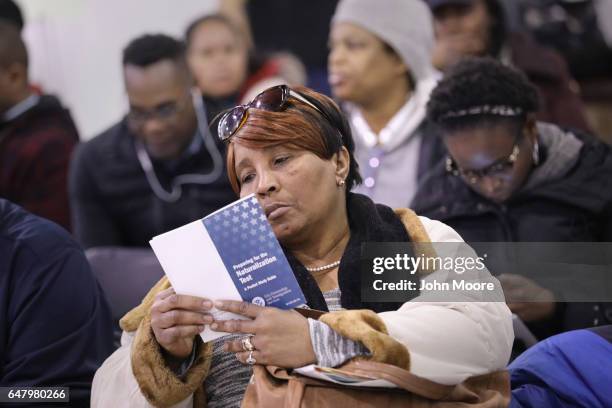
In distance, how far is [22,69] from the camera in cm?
442

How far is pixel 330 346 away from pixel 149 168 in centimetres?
228

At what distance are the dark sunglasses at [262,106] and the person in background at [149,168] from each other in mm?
1746

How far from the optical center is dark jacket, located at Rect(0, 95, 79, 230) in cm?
414

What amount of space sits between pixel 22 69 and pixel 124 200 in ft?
2.58

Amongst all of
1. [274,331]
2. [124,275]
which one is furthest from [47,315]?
[274,331]

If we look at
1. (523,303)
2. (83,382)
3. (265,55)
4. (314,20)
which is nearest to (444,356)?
(523,303)

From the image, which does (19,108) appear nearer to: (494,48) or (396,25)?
(396,25)

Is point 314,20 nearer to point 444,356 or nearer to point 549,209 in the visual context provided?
point 549,209

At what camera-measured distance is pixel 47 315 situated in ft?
8.30

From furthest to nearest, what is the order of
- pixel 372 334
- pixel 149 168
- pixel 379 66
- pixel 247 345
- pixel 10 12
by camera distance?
pixel 10 12 → pixel 149 168 → pixel 379 66 → pixel 247 345 → pixel 372 334

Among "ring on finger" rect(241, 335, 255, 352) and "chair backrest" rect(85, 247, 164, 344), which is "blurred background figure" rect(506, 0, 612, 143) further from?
"ring on finger" rect(241, 335, 255, 352)

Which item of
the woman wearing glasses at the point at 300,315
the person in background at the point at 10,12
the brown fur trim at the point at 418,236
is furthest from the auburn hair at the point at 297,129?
the person in background at the point at 10,12

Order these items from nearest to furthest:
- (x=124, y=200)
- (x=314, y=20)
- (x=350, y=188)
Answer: (x=350, y=188)
(x=124, y=200)
(x=314, y=20)

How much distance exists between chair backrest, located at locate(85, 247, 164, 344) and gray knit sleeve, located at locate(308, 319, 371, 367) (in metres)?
1.19
